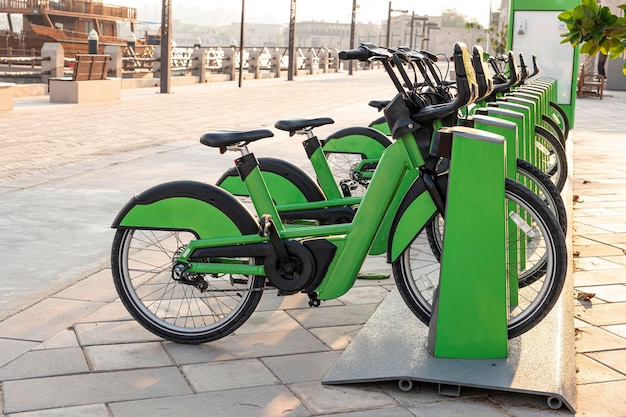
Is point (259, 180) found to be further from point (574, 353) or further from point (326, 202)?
point (574, 353)

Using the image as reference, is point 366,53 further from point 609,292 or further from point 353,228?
point 609,292

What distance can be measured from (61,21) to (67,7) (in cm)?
123

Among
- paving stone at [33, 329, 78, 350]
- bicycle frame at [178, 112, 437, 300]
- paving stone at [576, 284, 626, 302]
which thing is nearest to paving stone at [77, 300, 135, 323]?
paving stone at [33, 329, 78, 350]

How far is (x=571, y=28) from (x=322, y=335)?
1868 mm

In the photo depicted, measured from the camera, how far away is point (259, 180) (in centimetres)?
408

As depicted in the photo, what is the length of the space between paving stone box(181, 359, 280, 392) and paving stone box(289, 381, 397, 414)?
162 millimetres

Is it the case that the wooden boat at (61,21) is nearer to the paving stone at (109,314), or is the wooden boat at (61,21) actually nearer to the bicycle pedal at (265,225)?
the paving stone at (109,314)

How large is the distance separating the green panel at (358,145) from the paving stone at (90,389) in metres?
3.10

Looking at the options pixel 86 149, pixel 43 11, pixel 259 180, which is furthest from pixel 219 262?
pixel 43 11

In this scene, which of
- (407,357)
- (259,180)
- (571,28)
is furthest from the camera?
(259,180)

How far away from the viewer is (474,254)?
360 cm

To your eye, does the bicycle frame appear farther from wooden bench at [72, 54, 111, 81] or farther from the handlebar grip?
wooden bench at [72, 54, 111, 81]

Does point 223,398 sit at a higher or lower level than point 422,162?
lower

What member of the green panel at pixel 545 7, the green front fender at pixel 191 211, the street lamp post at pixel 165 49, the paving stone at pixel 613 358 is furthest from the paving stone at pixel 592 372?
the street lamp post at pixel 165 49
